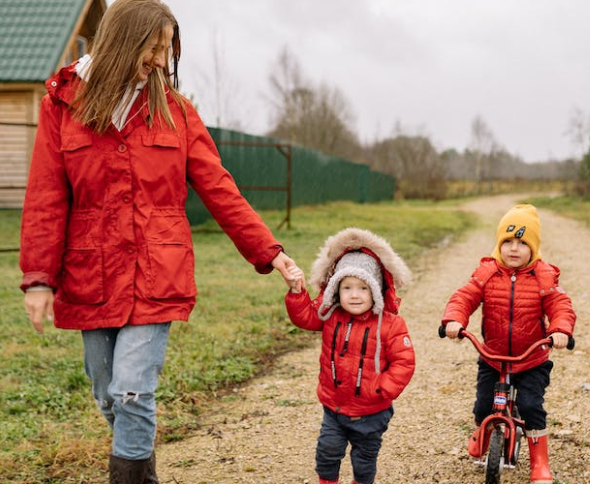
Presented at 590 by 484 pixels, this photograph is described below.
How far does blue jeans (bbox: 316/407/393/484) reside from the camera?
123 inches

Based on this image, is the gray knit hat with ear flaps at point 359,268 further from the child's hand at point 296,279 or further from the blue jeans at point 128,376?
the blue jeans at point 128,376

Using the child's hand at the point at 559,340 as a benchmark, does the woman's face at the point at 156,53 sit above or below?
above

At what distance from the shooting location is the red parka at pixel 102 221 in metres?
2.69

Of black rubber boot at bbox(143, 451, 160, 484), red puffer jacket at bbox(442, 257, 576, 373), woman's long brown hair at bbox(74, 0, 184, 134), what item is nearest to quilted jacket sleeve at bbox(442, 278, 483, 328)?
red puffer jacket at bbox(442, 257, 576, 373)

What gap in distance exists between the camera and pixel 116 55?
272 centimetres

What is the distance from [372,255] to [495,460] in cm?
107

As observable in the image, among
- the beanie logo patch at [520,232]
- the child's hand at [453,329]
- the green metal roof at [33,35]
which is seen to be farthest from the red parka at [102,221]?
the green metal roof at [33,35]

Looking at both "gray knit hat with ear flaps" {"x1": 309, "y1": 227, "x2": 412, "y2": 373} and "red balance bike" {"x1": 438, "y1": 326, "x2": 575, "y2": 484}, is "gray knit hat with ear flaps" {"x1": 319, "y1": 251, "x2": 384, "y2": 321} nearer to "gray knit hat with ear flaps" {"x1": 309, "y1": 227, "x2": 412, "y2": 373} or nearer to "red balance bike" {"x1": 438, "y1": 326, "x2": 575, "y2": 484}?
"gray knit hat with ear flaps" {"x1": 309, "y1": 227, "x2": 412, "y2": 373}

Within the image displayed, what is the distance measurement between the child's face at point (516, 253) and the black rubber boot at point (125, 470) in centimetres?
197

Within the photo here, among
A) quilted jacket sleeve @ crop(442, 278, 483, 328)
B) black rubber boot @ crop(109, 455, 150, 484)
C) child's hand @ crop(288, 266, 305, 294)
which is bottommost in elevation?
black rubber boot @ crop(109, 455, 150, 484)

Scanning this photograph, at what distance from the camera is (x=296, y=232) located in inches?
629

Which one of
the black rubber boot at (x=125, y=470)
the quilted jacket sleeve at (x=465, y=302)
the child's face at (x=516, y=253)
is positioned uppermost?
the child's face at (x=516, y=253)

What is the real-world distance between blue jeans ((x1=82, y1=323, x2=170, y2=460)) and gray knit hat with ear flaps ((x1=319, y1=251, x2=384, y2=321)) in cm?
74

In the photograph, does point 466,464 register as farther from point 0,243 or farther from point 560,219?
point 560,219
